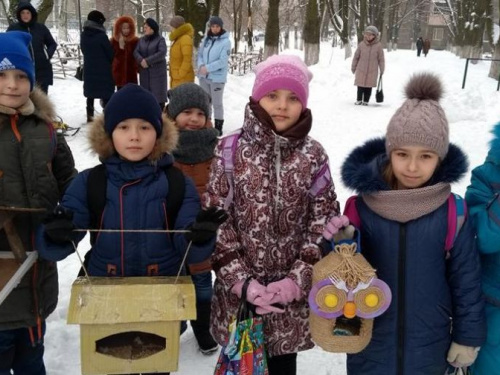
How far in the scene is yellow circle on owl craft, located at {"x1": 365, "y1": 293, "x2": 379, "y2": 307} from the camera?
1991mm

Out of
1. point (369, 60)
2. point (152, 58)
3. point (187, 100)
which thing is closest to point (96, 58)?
point (152, 58)

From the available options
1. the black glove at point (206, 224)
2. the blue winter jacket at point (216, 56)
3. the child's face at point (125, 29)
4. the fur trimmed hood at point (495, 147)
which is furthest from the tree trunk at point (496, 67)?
the black glove at point (206, 224)

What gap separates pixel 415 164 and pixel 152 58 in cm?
694

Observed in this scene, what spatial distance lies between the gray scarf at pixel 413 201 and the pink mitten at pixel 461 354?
2.03 ft

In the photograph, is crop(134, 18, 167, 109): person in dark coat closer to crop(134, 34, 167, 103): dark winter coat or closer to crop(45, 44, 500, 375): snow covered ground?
crop(134, 34, 167, 103): dark winter coat

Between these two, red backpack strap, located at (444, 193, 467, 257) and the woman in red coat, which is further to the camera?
the woman in red coat

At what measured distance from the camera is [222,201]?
7.59 ft

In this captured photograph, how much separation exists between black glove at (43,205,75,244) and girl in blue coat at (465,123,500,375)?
1734 millimetres

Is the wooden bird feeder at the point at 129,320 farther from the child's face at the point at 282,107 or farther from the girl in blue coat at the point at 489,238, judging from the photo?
the girl in blue coat at the point at 489,238

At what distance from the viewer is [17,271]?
228 centimetres

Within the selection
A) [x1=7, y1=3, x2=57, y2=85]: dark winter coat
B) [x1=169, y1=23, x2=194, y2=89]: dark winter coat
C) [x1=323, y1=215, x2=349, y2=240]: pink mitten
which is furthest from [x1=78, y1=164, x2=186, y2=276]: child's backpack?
[x1=7, y1=3, x2=57, y2=85]: dark winter coat

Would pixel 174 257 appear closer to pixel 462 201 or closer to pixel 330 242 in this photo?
pixel 330 242

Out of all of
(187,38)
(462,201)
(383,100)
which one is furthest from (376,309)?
(383,100)

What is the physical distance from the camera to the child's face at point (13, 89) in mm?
2428
